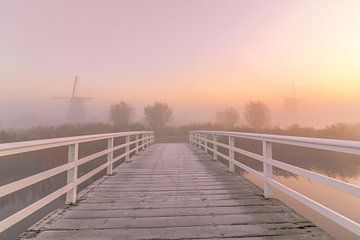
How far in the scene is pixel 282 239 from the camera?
3211 millimetres

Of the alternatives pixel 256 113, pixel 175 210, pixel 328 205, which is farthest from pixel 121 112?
pixel 175 210

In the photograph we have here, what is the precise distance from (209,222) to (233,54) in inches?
669

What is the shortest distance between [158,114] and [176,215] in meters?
57.3

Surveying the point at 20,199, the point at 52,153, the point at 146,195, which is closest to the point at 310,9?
the point at 146,195

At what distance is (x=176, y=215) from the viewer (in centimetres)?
408

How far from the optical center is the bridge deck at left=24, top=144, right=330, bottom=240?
340 centimetres

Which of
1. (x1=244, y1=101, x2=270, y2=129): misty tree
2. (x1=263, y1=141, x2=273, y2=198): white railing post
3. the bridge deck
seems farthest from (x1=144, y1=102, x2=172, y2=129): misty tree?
(x1=263, y1=141, x2=273, y2=198): white railing post

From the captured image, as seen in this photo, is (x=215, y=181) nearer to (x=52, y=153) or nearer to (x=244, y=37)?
(x=244, y=37)

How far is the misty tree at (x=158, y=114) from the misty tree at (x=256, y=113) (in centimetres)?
2307

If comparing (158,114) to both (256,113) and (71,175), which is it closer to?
(256,113)

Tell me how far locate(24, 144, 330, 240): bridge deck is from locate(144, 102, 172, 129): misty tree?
170 ft

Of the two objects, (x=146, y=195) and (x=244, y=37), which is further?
→ (x=244, y=37)

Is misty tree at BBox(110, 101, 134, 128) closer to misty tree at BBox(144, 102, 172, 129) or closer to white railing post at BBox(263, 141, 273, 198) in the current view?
misty tree at BBox(144, 102, 172, 129)

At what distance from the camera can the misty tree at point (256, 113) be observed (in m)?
78.1
